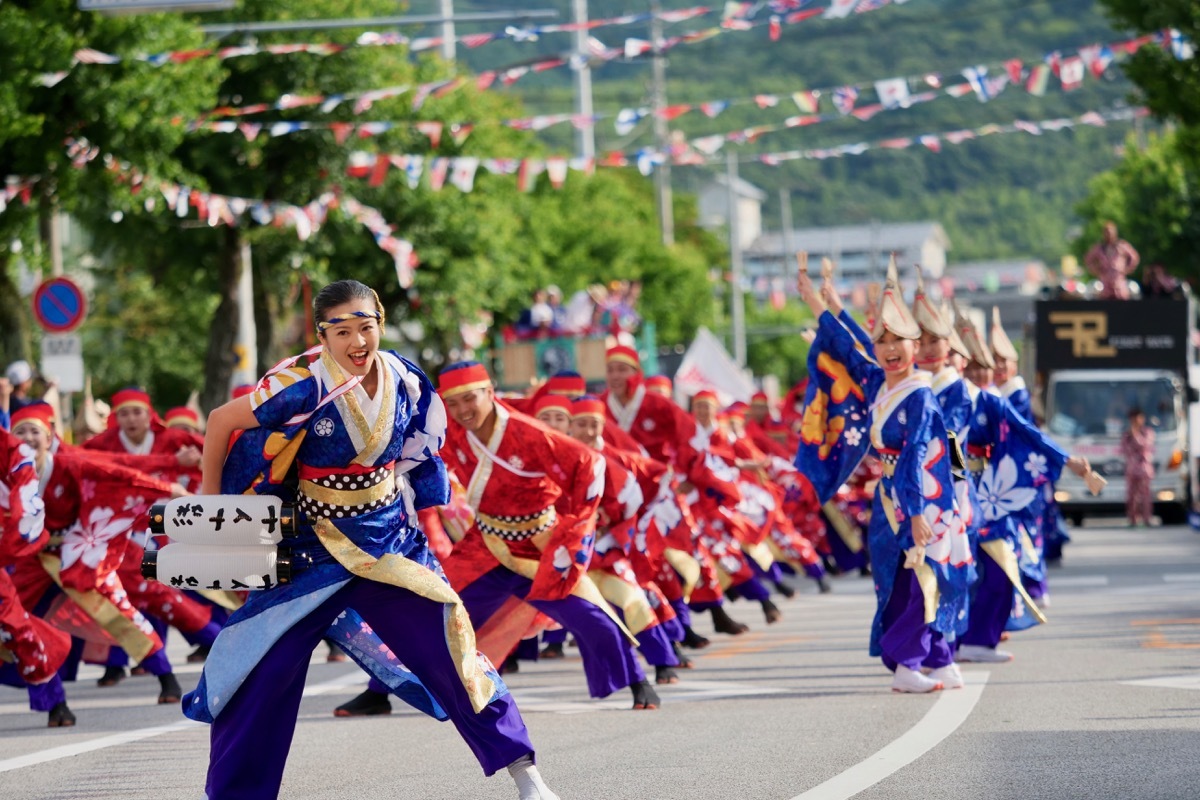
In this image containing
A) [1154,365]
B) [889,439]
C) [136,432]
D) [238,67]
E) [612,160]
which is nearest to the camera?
[889,439]

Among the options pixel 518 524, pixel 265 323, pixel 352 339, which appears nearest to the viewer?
pixel 352 339

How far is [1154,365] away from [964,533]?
1911 centimetres

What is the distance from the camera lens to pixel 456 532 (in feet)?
35.4

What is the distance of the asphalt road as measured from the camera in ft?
24.2

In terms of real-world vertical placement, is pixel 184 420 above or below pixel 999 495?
A: above

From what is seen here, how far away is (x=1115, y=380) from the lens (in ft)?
94.7

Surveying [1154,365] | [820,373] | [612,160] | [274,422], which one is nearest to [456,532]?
[820,373]

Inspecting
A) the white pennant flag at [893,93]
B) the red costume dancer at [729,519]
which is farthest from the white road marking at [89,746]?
the white pennant flag at [893,93]

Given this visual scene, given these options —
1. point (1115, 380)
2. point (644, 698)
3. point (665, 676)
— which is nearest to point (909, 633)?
point (644, 698)

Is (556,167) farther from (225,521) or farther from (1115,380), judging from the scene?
(225,521)

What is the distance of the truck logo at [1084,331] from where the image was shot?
28.8 meters

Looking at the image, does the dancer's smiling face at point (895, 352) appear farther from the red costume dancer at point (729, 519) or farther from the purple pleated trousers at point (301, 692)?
the purple pleated trousers at point (301, 692)

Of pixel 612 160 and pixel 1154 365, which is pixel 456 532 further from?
pixel 1154 365

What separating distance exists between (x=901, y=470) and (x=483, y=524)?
2.05 m
